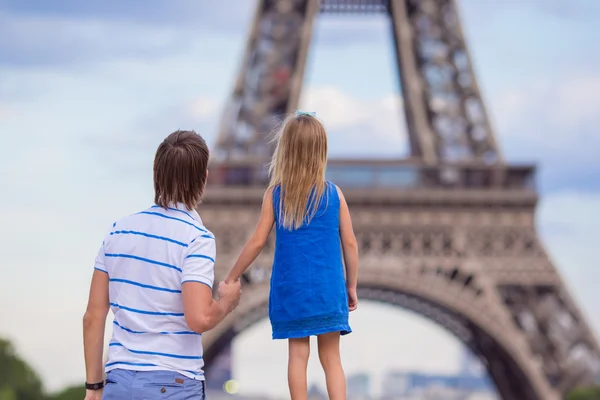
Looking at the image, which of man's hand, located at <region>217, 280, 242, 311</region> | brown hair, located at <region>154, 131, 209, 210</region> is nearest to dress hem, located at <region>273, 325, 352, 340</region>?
man's hand, located at <region>217, 280, 242, 311</region>

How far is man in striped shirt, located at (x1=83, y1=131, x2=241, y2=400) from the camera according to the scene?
4.70 meters

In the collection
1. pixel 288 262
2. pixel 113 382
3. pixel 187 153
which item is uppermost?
pixel 187 153

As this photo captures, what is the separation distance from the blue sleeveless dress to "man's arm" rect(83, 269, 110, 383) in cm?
103

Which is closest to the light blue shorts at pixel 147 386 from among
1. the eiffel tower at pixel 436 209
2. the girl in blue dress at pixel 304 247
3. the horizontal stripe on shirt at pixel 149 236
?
the horizontal stripe on shirt at pixel 149 236

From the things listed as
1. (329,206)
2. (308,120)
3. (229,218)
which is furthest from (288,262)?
(229,218)

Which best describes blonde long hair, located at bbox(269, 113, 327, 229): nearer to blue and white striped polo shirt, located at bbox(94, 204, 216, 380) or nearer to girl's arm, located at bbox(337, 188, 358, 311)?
girl's arm, located at bbox(337, 188, 358, 311)

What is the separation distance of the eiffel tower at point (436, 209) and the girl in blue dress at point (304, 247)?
2346 cm

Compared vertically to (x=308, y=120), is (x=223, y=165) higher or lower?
higher

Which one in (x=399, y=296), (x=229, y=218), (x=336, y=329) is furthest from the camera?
(x=399, y=296)

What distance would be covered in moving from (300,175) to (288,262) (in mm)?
420

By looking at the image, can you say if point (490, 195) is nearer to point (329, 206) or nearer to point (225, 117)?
point (225, 117)

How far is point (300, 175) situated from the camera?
572 centimetres

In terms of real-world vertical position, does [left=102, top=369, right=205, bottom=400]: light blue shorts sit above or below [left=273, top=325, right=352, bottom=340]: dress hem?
below

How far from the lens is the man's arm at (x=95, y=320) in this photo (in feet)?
16.0
